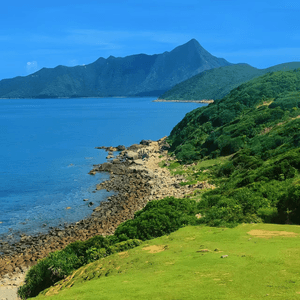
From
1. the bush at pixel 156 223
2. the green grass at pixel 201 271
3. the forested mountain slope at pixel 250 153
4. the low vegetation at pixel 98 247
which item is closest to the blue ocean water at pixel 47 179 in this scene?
the low vegetation at pixel 98 247

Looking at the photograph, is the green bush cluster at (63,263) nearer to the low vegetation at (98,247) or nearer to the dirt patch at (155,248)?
the low vegetation at (98,247)

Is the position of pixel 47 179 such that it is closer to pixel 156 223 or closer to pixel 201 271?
pixel 156 223

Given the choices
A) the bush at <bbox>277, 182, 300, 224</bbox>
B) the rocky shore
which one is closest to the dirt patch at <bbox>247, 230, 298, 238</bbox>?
the bush at <bbox>277, 182, 300, 224</bbox>

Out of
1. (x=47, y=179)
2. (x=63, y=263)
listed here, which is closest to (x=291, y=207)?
(x=63, y=263)

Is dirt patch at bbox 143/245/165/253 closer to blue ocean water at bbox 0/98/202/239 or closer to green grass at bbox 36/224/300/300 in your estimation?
green grass at bbox 36/224/300/300

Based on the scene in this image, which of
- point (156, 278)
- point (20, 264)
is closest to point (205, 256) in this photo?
point (156, 278)

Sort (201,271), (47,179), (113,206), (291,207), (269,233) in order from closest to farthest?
(201,271) < (269,233) < (291,207) < (113,206) < (47,179)

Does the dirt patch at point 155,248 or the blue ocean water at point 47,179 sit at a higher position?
the dirt patch at point 155,248
